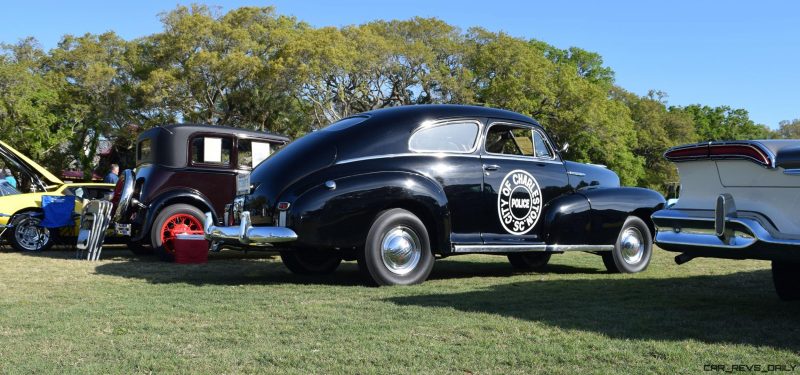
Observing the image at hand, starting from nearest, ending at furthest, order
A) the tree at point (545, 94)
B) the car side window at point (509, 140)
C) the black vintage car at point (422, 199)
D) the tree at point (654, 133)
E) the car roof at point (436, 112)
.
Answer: the black vintage car at point (422, 199)
the car roof at point (436, 112)
the car side window at point (509, 140)
the tree at point (545, 94)
the tree at point (654, 133)

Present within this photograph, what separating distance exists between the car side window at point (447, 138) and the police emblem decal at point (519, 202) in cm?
58

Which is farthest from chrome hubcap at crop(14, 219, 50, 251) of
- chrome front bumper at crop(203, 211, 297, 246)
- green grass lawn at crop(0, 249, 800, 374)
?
chrome front bumper at crop(203, 211, 297, 246)

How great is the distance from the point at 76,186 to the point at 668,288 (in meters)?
11.0

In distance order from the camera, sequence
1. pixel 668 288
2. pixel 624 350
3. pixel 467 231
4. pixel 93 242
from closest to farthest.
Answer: pixel 624 350 → pixel 668 288 → pixel 467 231 → pixel 93 242

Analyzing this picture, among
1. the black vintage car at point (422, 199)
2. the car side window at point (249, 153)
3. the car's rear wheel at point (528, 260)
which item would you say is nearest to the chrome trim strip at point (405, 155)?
the black vintage car at point (422, 199)

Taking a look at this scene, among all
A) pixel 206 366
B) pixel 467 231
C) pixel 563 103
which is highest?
pixel 563 103

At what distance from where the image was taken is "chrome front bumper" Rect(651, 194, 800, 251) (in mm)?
5297

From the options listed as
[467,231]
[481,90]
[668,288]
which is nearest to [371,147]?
[467,231]

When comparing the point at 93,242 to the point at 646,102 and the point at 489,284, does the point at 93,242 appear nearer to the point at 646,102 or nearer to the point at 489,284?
the point at 489,284

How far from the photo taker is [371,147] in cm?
818

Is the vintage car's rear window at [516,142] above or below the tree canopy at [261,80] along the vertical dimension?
below

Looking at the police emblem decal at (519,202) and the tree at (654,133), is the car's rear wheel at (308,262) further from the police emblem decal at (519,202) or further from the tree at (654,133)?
the tree at (654,133)

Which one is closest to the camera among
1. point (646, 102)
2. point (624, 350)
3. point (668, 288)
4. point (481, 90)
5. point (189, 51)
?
point (624, 350)

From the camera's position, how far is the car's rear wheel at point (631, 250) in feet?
31.8
